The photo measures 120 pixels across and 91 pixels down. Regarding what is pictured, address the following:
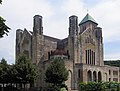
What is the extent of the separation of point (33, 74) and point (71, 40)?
53.6 ft

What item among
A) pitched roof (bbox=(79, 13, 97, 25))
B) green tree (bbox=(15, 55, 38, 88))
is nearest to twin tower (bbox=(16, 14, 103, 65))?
pitched roof (bbox=(79, 13, 97, 25))

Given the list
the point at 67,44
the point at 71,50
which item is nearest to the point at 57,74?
the point at 71,50

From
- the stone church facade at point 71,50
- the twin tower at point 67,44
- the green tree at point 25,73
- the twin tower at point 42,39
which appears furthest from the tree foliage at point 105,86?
the twin tower at point 42,39

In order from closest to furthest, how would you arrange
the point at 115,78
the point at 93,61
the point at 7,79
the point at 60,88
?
the point at 60,88 < the point at 7,79 < the point at 93,61 < the point at 115,78

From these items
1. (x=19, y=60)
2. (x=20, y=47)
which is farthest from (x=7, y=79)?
(x=20, y=47)

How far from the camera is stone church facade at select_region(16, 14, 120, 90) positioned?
62975 mm

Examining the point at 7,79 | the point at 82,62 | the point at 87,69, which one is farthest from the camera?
the point at 82,62

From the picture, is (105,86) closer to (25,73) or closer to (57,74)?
(57,74)

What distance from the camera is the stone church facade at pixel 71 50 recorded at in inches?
2479

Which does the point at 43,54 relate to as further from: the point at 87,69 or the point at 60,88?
the point at 60,88

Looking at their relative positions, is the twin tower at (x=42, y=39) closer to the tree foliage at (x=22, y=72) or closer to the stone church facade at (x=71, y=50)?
the stone church facade at (x=71, y=50)

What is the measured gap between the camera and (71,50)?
217 ft

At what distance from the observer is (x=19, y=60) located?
5578 centimetres

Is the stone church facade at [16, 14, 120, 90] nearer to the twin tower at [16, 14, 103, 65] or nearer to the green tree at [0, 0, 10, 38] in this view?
the twin tower at [16, 14, 103, 65]
